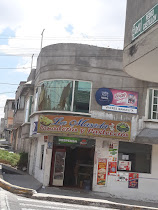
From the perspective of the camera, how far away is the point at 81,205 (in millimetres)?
13438

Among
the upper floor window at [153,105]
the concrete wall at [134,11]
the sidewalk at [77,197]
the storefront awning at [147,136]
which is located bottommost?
the sidewalk at [77,197]

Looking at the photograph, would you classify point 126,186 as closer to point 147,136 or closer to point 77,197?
point 147,136

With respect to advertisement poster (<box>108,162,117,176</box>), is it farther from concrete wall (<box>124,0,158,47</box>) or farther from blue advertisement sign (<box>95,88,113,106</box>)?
concrete wall (<box>124,0,158,47</box>)

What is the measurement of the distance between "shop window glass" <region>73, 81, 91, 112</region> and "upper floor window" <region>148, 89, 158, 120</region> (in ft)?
11.0

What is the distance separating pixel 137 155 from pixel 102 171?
2.10 meters

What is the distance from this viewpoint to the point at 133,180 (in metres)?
16.8

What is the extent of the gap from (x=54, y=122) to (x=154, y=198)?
6.50 m

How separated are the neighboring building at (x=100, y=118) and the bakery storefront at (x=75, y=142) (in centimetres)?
5

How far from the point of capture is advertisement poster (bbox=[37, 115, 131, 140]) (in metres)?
16.0

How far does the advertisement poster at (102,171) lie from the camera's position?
1667 cm

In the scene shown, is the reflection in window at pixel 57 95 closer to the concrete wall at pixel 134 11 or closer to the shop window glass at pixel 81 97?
the shop window glass at pixel 81 97

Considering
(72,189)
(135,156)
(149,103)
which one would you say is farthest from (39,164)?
(149,103)

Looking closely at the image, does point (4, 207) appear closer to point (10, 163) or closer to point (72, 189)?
point (72, 189)

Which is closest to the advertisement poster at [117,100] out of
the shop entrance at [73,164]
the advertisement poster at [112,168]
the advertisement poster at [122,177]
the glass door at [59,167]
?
the shop entrance at [73,164]
